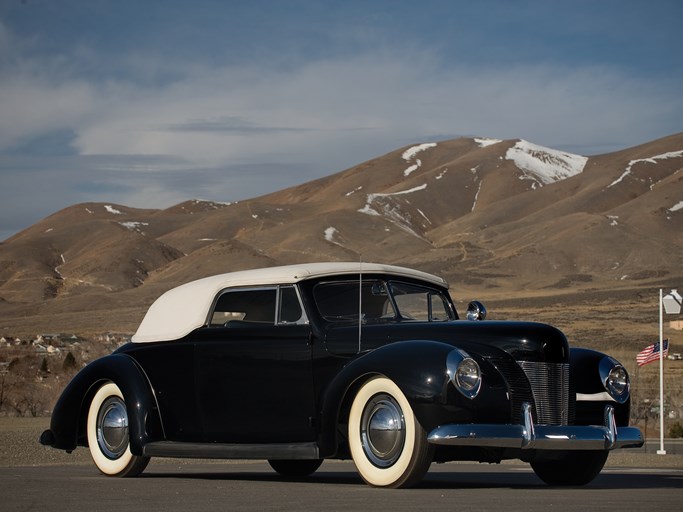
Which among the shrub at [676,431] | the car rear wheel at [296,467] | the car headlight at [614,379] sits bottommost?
the shrub at [676,431]

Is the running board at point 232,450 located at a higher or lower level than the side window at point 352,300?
lower

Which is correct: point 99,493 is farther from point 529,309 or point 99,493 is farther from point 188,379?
point 529,309

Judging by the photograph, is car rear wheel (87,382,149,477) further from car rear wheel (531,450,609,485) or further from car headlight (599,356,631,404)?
car headlight (599,356,631,404)

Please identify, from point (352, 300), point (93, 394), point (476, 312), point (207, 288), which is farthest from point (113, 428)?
point (476, 312)

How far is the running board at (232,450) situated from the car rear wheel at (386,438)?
520 millimetres

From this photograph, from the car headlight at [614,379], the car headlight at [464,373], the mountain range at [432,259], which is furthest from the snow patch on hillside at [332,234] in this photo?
the car headlight at [464,373]

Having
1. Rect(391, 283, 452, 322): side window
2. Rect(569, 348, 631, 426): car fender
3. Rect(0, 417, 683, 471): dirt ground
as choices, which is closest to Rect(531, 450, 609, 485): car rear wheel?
Rect(569, 348, 631, 426): car fender

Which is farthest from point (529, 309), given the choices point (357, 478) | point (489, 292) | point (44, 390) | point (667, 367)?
point (357, 478)

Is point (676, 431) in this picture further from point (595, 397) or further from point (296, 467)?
point (595, 397)

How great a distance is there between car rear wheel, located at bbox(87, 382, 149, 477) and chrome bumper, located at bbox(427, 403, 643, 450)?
12.3 feet

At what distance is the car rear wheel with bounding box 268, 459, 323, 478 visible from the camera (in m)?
12.6

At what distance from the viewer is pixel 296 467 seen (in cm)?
1263

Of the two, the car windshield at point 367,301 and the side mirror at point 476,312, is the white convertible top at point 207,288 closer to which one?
the car windshield at point 367,301

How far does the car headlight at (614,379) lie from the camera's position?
1068 cm
